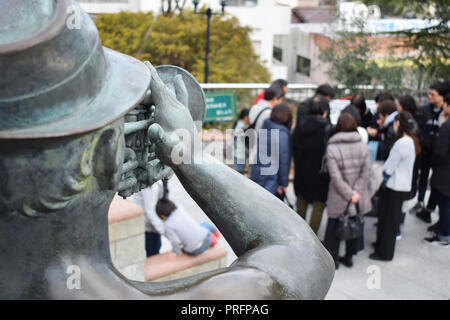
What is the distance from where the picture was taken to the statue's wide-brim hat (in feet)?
4.17

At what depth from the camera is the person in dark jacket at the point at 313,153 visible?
19.8 feet

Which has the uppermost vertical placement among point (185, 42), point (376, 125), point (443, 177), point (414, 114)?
point (185, 42)

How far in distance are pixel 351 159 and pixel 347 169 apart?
0.11 meters

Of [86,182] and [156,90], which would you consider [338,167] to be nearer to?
[156,90]

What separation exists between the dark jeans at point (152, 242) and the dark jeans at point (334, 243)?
6.02 ft

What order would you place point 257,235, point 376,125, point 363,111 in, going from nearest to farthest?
point 257,235, point 376,125, point 363,111

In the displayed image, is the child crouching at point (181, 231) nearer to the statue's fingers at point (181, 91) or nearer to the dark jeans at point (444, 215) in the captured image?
the statue's fingers at point (181, 91)

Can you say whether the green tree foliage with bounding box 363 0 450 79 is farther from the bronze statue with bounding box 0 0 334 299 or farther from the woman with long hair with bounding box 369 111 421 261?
the bronze statue with bounding box 0 0 334 299

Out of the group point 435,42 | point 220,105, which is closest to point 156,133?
point 220,105

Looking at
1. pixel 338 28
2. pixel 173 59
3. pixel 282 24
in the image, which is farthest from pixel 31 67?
pixel 282 24

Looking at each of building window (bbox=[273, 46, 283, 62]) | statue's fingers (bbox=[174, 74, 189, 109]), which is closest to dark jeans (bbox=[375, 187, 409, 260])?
statue's fingers (bbox=[174, 74, 189, 109])

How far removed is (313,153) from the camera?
604 cm

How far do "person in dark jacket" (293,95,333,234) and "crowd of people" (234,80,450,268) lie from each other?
11 mm

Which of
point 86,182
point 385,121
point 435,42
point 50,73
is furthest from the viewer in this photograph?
point 435,42
